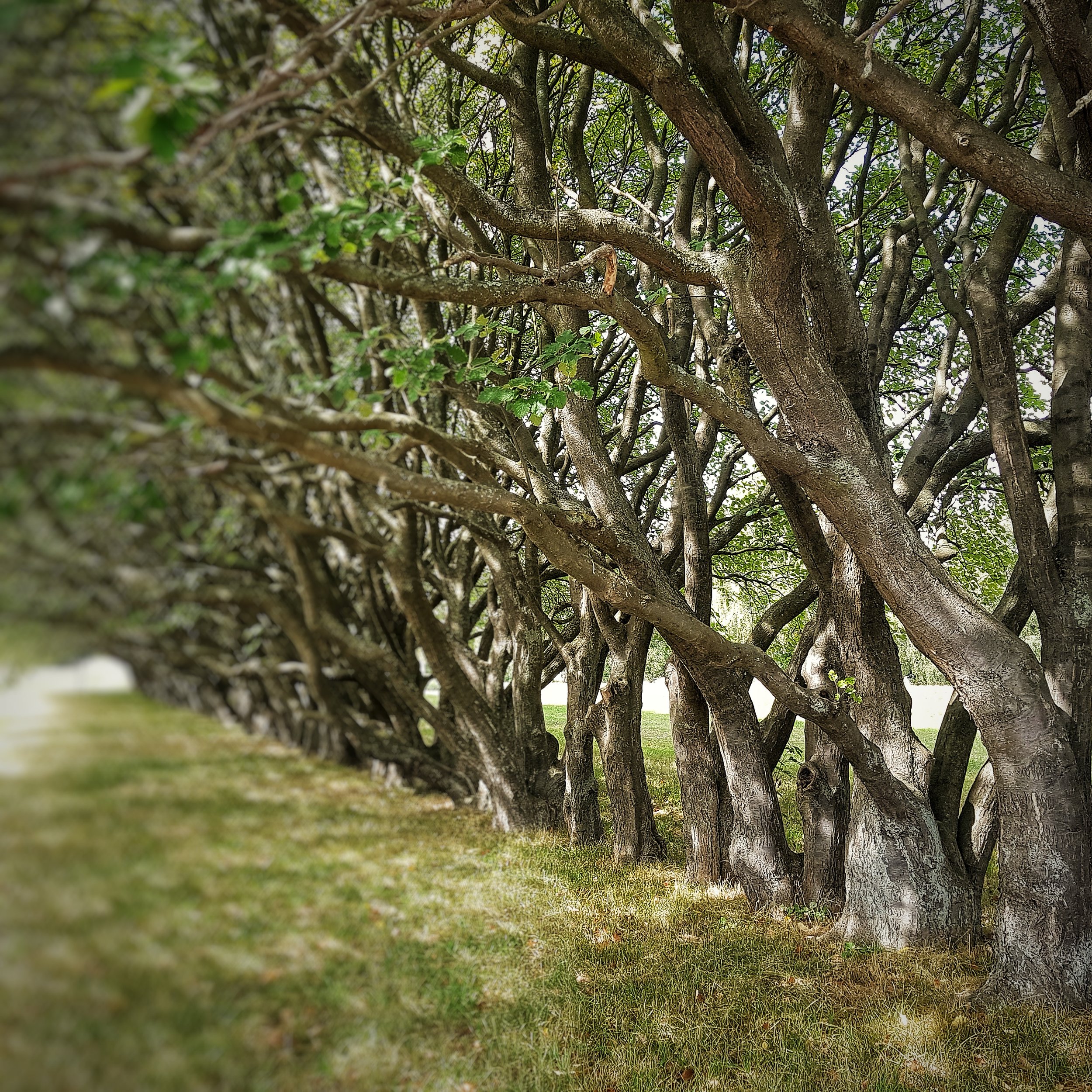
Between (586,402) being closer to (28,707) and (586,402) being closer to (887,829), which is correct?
(887,829)

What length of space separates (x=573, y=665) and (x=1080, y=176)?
5.90 meters

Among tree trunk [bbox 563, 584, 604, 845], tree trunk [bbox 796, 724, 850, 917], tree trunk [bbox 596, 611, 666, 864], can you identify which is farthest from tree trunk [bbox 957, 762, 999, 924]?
tree trunk [bbox 563, 584, 604, 845]

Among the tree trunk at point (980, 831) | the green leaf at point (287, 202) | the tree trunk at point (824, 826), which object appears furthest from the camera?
the tree trunk at point (824, 826)

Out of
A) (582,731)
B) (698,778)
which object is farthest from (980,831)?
(582,731)

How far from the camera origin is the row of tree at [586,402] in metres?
1.12

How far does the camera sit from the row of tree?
112 centimetres

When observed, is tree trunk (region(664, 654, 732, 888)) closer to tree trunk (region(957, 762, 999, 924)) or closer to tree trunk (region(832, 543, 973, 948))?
tree trunk (region(832, 543, 973, 948))

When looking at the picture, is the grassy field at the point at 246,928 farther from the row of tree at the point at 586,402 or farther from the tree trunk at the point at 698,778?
the tree trunk at the point at 698,778

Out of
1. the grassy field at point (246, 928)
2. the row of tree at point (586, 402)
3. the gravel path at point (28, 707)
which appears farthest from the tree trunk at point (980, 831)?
the gravel path at point (28, 707)

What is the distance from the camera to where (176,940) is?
40.9 inches

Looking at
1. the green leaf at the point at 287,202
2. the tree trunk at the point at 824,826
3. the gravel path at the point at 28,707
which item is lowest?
the tree trunk at the point at 824,826

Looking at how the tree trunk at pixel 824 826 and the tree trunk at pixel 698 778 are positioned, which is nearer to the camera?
the tree trunk at pixel 824 826

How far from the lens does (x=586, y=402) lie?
646cm

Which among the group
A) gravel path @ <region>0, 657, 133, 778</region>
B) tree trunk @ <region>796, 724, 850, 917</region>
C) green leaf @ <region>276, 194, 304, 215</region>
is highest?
green leaf @ <region>276, 194, 304, 215</region>
